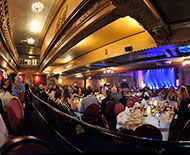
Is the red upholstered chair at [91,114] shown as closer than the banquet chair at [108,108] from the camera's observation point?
Yes

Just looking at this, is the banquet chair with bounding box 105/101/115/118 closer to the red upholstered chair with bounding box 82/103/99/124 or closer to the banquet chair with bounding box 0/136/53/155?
the red upholstered chair with bounding box 82/103/99/124

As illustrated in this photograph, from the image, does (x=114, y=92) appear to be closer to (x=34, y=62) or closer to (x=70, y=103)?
(x=70, y=103)

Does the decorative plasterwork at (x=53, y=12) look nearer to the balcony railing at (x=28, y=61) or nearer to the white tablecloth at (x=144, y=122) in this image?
the white tablecloth at (x=144, y=122)

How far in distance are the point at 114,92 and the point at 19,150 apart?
5.22 metres

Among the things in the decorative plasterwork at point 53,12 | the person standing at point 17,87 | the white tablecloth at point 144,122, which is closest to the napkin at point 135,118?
the white tablecloth at point 144,122

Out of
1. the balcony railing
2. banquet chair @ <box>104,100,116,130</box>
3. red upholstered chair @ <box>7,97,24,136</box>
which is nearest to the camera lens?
red upholstered chair @ <box>7,97,24,136</box>

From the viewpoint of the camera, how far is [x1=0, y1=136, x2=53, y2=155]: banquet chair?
0.57 meters

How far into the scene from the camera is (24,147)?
60cm

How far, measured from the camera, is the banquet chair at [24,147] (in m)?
0.57

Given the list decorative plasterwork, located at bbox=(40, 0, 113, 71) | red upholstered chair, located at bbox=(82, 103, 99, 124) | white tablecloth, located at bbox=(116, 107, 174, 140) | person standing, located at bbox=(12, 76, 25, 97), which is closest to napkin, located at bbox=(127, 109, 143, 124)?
white tablecloth, located at bbox=(116, 107, 174, 140)

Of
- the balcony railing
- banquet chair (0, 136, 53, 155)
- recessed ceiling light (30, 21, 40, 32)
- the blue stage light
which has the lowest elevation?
banquet chair (0, 136, 53, 155)

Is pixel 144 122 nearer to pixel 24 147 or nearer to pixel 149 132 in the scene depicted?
pixel 149 132

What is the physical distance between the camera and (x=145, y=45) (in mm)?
4496

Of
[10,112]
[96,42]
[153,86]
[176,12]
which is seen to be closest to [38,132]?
[10,112]
